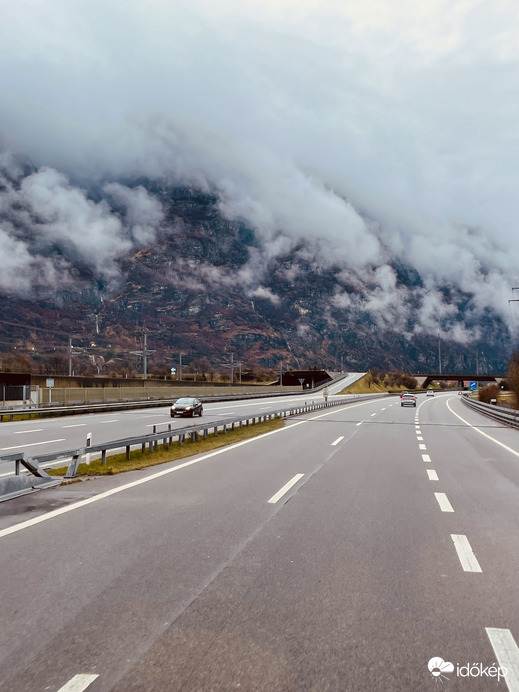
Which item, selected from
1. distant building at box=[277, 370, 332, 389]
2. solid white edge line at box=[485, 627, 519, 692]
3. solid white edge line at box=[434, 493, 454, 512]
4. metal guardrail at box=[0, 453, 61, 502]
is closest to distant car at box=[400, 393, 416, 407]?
solid white edge line at box=[434, 493, 454, 512]

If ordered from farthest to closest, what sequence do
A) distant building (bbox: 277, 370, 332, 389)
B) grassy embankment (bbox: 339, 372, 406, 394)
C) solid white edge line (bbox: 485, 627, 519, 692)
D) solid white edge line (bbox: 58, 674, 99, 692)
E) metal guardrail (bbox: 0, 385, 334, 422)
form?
distant building (bbox: 277, 370, 332, 389) → grassy embankment (bbox: 339, 372, 406, 394) → metal guardrail (bbox: 0, 385, 334, 422) → solid white edge line (bbox: 485, 627, 519, 692) → solid white edge line (bbox: 58, 674, 99, 692)

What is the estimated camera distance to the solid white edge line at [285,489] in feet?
28.5

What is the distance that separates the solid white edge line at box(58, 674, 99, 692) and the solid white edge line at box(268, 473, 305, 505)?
533 centimetres

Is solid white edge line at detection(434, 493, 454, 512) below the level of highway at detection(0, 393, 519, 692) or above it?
below

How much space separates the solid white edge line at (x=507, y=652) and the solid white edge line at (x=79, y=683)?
2.47 metres

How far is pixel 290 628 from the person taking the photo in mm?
3947

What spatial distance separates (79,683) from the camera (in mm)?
3199

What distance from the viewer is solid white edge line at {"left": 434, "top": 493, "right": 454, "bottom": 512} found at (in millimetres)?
8188

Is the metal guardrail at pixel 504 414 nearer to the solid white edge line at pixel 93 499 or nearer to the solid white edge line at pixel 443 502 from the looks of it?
the solid white edge line at pixel 93 499

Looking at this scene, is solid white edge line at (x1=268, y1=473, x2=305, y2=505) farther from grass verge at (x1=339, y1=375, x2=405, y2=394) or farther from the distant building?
the distant building

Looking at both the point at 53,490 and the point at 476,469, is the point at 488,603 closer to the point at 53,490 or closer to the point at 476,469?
the point at 53,490

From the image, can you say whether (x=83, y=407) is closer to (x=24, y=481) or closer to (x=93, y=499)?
(x=24, y=481)

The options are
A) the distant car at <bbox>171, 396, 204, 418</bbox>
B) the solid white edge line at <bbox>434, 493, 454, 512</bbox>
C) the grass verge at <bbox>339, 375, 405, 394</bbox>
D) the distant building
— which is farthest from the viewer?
the distant building

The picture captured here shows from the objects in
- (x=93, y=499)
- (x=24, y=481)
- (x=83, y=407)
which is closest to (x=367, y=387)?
(x=83, y=407)
